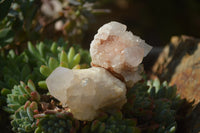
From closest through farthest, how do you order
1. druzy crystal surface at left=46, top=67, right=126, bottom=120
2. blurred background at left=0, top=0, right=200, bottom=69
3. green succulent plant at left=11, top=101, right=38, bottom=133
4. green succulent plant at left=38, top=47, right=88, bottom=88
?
druzy crystal surface at left=46, top=67, right=126, bottom=120 < green succulent plant at left=11, top=101, right=38, bottom=133 < green succulent plant at left=38, top=47, right=88, bottom=88 < blurred background at left=0, top=0, right=200, bottom=69

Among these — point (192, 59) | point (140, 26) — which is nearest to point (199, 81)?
point (192, 59)

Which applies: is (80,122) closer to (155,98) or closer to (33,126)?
(33,126)

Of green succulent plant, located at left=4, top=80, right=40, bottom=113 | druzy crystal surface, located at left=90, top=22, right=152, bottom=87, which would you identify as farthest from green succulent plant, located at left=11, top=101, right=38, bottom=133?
druzy crystal surface, located at left=90, top=22, right=152, bottom=87

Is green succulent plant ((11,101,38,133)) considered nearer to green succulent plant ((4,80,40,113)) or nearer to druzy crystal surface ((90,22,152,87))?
green succulent plant ((4,80,40,113))

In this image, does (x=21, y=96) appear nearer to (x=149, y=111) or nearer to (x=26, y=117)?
(x=26, y=117)

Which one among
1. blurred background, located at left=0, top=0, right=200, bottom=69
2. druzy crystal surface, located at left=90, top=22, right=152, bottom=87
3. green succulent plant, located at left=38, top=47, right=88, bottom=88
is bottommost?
blurred background, located at left=0, top=0, right=200, bottom=69

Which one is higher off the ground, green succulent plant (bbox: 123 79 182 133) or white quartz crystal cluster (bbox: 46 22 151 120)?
white quartz crystal cluster (bbox: 46 22 151 120)

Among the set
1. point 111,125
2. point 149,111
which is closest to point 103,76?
point 111,125

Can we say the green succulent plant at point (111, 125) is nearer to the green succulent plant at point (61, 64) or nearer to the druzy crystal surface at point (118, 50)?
the druzy crystal surface at point (118, 50)
